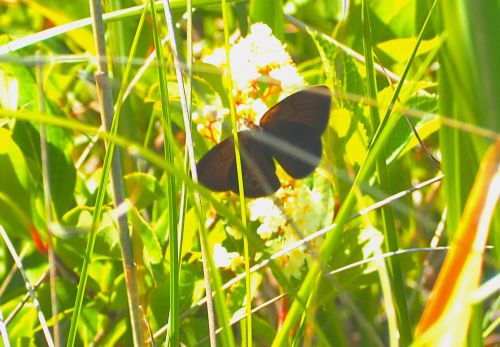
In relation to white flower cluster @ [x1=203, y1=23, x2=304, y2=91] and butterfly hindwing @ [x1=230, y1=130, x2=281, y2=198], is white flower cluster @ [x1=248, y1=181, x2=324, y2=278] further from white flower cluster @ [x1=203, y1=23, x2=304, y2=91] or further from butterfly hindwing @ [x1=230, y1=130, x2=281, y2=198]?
white flower cluster @ [x1=203, y1=23, x2=304, y2=91]

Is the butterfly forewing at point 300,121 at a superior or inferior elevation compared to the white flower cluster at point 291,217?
superior

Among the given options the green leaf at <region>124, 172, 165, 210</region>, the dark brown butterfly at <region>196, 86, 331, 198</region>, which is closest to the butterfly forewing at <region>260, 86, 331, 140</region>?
the dark brown butterfly at <region>196, 86, 331, 198</region>

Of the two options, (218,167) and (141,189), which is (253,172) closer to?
(218,167)

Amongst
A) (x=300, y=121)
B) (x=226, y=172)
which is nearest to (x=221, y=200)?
(x=226, y=172)

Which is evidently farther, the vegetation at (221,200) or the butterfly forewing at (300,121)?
the butterfly forewing at (300,121)

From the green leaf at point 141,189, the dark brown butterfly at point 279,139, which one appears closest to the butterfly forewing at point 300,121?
the dark brown butterfly at point 279,139

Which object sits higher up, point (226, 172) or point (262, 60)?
point (262, 60)

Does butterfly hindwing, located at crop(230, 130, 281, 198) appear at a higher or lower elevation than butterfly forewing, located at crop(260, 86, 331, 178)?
lower

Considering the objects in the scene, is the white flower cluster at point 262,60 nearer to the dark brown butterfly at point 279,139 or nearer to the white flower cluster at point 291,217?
the dark brown butterfly at point 279,139

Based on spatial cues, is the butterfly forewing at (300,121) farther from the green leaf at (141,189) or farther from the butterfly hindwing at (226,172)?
the green leaf at (141,189)

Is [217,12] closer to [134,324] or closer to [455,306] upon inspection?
[134,324]

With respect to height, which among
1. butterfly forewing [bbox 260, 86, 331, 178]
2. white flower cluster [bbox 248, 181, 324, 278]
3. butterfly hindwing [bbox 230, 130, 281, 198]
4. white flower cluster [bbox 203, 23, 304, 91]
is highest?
white flower cluster [bbox 203, 23, 304, 91]

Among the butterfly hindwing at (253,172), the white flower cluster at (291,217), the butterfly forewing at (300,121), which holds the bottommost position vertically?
the white flower cluster at (291,217)
